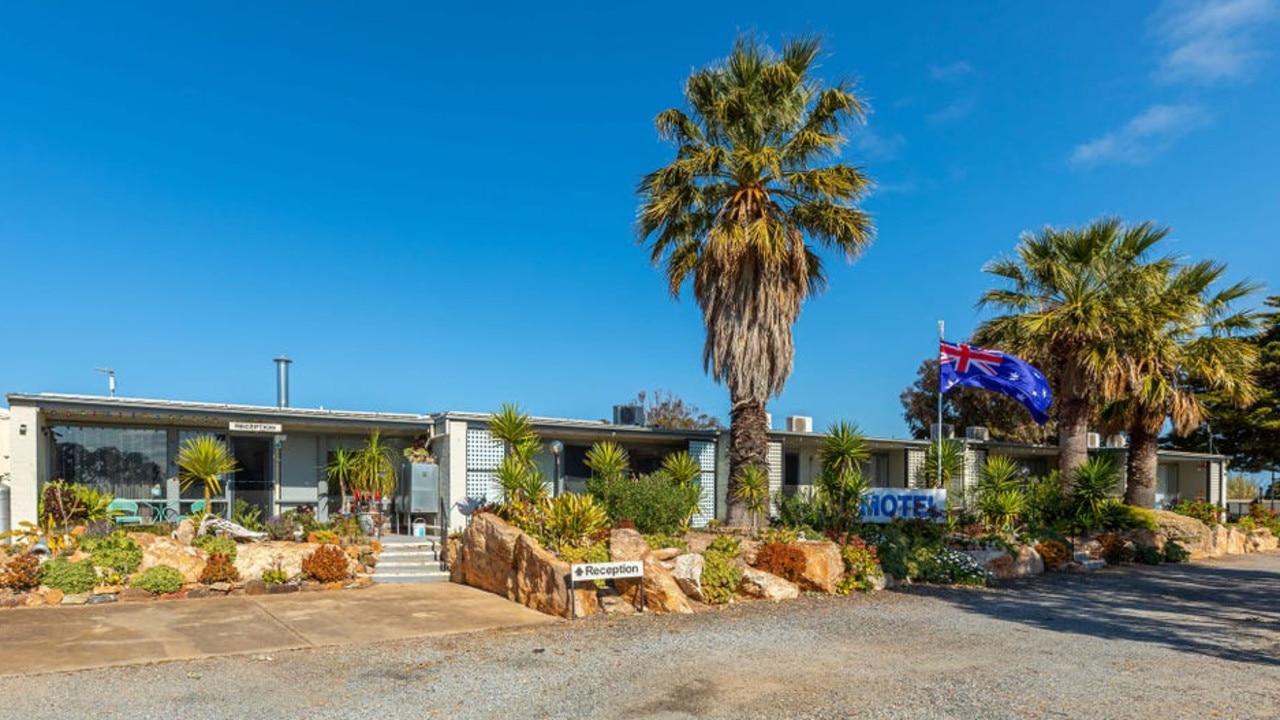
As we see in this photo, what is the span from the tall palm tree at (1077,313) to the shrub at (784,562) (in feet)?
34.4

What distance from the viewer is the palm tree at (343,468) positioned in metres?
16.7

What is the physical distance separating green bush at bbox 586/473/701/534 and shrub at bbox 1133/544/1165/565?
10.3 meters

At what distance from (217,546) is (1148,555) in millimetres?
18313

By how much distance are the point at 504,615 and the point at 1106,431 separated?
64.1ft

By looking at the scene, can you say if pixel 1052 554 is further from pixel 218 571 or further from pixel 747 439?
pixel 218 571

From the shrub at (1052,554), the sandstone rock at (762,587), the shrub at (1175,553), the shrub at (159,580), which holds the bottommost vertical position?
the shrub at (1175,553)

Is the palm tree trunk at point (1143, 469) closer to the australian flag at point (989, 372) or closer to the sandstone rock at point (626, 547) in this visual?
the australian flag at point (989, 372)

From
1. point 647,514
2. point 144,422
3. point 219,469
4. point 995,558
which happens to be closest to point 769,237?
point 647,514

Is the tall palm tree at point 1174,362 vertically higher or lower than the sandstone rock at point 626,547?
higher

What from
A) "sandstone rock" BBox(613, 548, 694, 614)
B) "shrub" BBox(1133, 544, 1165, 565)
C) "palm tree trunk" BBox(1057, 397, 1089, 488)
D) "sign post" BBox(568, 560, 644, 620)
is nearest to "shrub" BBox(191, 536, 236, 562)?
"sign post" BBox(568, 560, 644, 620)

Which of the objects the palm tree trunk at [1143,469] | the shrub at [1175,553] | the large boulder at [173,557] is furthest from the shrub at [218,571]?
the palm tree trunk at [1143,469]

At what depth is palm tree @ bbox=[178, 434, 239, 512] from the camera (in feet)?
48.5

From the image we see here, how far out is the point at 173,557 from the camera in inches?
Result: 483

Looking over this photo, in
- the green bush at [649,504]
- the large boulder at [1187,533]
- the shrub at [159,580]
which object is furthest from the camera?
the large boulder at [1187,533]
